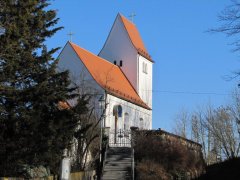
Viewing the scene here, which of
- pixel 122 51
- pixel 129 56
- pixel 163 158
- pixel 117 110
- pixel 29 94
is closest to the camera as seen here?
pixel 29 94

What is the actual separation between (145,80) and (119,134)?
17746mm

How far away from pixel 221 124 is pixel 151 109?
776 centimetres

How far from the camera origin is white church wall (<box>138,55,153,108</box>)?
1938 inches

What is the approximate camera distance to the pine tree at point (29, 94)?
17641 mm

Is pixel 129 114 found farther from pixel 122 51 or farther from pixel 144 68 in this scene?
pixel 122 51

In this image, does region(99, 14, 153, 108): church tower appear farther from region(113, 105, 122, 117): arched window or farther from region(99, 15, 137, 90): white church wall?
region(113, 105, 122, 117): arched window

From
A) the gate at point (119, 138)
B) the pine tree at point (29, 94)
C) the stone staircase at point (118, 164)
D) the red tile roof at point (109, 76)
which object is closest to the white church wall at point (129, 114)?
the red tile roof at point (109, 76)

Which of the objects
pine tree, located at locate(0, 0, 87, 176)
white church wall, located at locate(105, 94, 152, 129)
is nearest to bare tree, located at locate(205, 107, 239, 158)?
white church wall, located at locate(105, 94, 152, 129)

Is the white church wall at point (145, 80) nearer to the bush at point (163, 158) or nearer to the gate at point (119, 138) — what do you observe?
the gate at point (119, 138)

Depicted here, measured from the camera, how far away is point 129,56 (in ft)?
163

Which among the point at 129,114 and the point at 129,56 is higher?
the point at 129,56

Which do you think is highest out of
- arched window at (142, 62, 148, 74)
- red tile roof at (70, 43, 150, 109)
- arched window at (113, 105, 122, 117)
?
arched window at (142, 62, 148, 74)

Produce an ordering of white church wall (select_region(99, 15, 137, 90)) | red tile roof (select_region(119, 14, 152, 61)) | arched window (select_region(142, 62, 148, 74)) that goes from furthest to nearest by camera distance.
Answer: arched window (select_region(142, 62, 148, 74)) → red tile roof (select_region(119, 14, 152, 61)) → white church wall (select_region(99, 15, 137, 90))

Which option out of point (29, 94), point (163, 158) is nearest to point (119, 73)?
point (163, 158)
